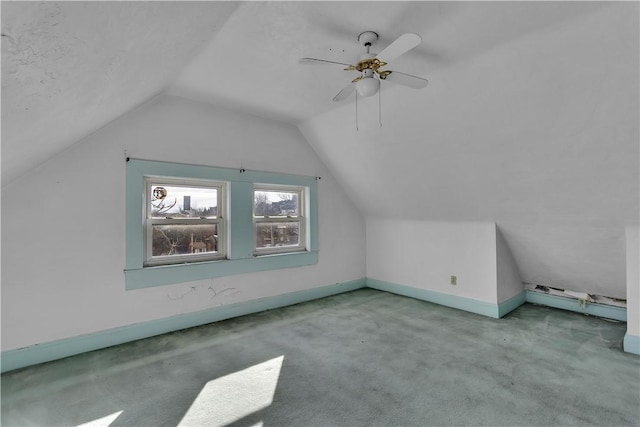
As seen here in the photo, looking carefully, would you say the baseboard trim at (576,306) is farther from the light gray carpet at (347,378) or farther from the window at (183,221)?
the window at (183,221)

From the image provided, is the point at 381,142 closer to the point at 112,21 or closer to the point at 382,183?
the point at 382,183

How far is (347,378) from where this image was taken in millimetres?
2281

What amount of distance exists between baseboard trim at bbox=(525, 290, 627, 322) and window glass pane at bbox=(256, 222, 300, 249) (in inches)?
131

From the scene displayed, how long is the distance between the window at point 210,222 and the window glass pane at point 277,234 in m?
0.01

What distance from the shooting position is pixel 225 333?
10.3 ft

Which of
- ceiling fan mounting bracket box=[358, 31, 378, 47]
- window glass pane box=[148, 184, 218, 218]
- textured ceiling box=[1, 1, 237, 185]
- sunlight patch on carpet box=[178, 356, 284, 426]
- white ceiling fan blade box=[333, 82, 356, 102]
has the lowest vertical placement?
sunlight patch on carpet box=[178, 356, 284, 426]

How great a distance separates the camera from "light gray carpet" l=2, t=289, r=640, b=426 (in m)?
1.87

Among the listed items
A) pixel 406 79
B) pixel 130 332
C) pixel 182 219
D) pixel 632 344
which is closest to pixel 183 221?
pixel 182 219

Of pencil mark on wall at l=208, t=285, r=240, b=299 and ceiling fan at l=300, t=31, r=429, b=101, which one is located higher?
ceiling fan at l=300, t=31, r=429, b=101

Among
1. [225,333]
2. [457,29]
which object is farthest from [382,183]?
[225,333]

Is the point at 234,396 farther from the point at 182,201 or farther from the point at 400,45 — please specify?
the point at 400,45

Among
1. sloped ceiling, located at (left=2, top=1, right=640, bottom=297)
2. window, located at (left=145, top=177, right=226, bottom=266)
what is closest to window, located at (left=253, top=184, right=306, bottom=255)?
window, located at (left=145, top=177, right=226, bottom=266)

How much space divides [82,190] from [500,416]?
3673mm

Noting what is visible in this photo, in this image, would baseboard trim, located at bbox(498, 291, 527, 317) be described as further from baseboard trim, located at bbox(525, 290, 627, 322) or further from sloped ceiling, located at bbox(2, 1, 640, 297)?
sloped ceiling, located at bbox(2, 1, 640, 297)
